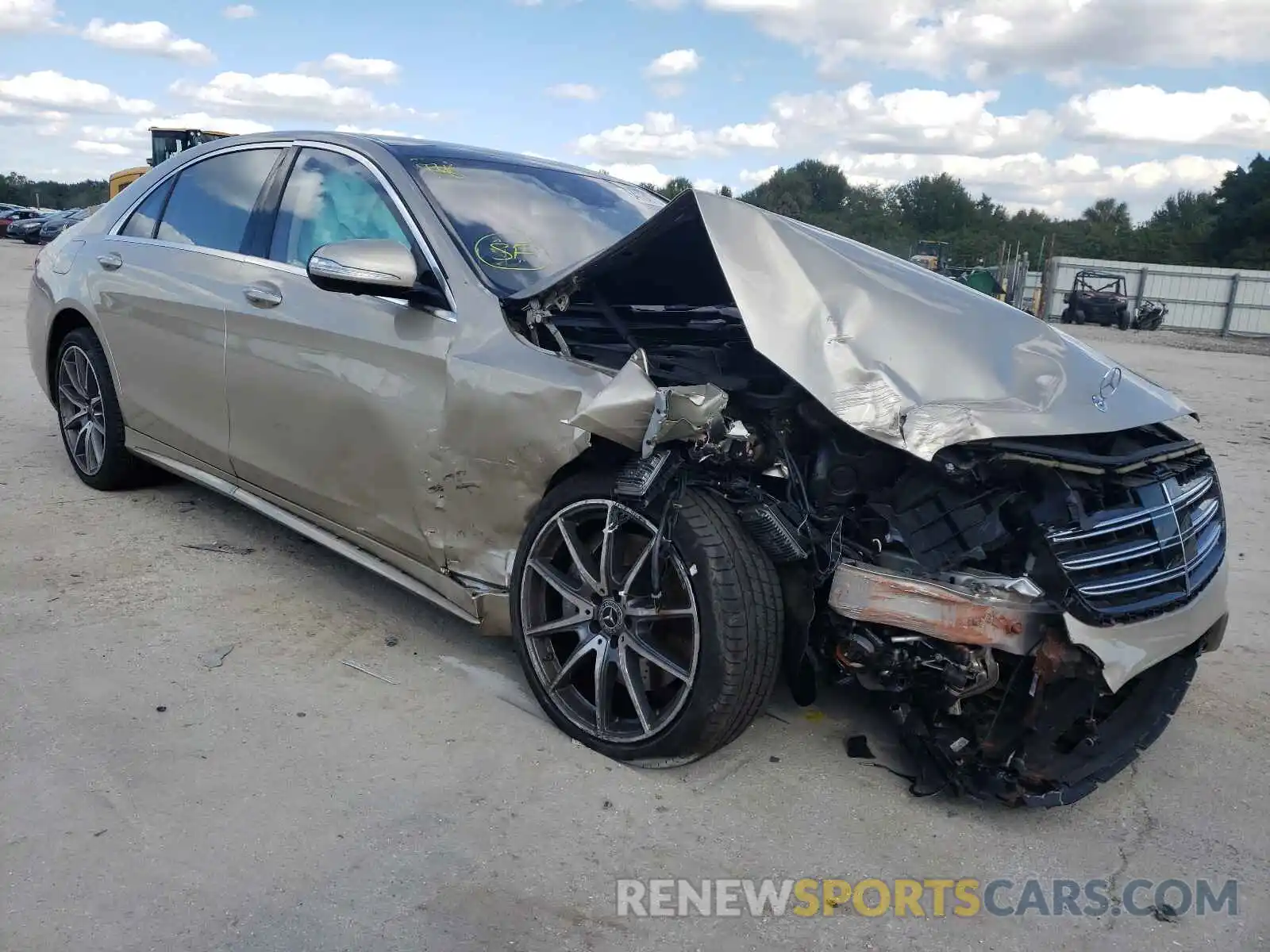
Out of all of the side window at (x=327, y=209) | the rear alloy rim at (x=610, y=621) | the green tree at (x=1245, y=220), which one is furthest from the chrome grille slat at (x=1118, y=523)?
the green tree at (x=1245, y=220)

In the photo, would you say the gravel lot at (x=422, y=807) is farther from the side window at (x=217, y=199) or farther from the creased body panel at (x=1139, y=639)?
the side window at (x=217, y=199)

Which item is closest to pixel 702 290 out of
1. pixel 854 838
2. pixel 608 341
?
pixel 608 341

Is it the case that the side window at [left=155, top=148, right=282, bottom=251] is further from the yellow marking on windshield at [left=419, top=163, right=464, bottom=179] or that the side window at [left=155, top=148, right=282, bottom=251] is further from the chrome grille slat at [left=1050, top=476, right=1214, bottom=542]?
the chrome grille slat at [left=1050, top=476, right=1214, bottom=542]

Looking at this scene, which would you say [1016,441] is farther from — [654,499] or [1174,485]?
[654,499]

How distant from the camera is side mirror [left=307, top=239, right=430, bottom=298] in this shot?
10.2ft

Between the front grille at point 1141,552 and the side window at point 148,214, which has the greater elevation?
the side window at point 148,214

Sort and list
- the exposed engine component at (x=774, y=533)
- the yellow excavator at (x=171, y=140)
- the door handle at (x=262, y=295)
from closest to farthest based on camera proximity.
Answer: the exposed engine component at (x=774, y=533)
the door handle at (x=262, y=295)
the yellow excavator at (x=171, y=140)

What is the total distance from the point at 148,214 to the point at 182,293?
2.63 ft

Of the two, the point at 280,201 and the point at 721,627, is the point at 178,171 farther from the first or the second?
the point at 721,627

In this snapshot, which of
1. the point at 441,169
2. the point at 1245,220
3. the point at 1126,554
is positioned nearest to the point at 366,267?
the point at 441,169

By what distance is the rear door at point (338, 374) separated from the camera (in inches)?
128

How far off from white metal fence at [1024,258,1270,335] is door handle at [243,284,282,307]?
2723 cm

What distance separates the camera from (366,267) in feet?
10.2

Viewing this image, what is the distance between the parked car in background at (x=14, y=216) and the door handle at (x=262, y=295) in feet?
128
